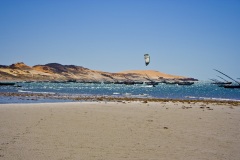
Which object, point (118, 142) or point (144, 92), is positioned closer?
point (118, 142)

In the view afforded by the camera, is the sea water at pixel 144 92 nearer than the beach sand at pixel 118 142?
No

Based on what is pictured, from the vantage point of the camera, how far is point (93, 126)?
43.8 feet

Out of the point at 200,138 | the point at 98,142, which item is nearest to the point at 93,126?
the point at 98,142

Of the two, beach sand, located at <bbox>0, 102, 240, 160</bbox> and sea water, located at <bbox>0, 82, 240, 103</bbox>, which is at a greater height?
sea water, located at <bbox>0, 82, 240, 103</bbox>

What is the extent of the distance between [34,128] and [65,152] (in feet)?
15.5

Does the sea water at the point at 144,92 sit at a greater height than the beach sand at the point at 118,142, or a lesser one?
greater

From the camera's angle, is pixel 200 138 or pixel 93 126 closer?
pixel 200 138

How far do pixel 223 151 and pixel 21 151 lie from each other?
19.7 ft

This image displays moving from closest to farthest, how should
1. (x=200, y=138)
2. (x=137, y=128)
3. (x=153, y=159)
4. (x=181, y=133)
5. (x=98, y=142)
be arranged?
(x=153, y=159), (x=98, y=142), (x=200, y=138), (x=181, y=133), (x=137, y=128)

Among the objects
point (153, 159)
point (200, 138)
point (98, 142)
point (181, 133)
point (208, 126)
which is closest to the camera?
point (153, 159)

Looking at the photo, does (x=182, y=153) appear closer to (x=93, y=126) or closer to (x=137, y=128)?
(x=137, y=128)

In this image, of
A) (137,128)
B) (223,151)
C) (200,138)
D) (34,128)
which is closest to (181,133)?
(200,138)

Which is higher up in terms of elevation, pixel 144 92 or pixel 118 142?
pixel 144 92

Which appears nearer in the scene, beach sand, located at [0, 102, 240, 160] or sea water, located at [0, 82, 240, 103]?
beach sand, located at [0, 102, 240, 160]
